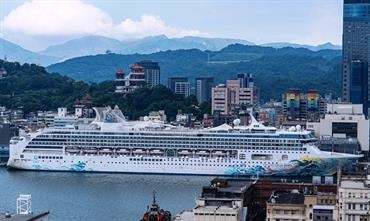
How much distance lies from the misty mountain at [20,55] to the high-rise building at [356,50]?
79155mm

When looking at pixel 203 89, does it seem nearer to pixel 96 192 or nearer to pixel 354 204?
pixel 96 192

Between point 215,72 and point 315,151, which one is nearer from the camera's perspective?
point 315,151

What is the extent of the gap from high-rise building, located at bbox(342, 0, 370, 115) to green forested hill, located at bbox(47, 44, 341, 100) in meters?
16.3

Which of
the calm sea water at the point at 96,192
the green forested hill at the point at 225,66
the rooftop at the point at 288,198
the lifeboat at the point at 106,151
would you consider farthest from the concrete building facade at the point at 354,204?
the green forested hill at the point at 225,66

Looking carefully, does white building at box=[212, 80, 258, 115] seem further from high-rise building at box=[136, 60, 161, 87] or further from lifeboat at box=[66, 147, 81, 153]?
lifeboat at box=[66, 147, 81, 153]

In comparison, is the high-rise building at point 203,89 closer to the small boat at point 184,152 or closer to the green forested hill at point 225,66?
the green forested hill at point 225,66

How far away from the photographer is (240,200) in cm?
1936

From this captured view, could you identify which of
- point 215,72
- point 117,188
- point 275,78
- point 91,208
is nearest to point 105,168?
point 117,188

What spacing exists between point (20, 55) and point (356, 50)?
87978 millimetres

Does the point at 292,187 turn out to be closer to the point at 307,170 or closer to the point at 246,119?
the point at 307,170

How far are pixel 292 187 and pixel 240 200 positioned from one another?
3.01 m

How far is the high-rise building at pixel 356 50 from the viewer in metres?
60.2

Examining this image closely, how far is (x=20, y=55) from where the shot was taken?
14925 cm

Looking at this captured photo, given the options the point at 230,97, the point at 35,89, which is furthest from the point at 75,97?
the point at 230,97
